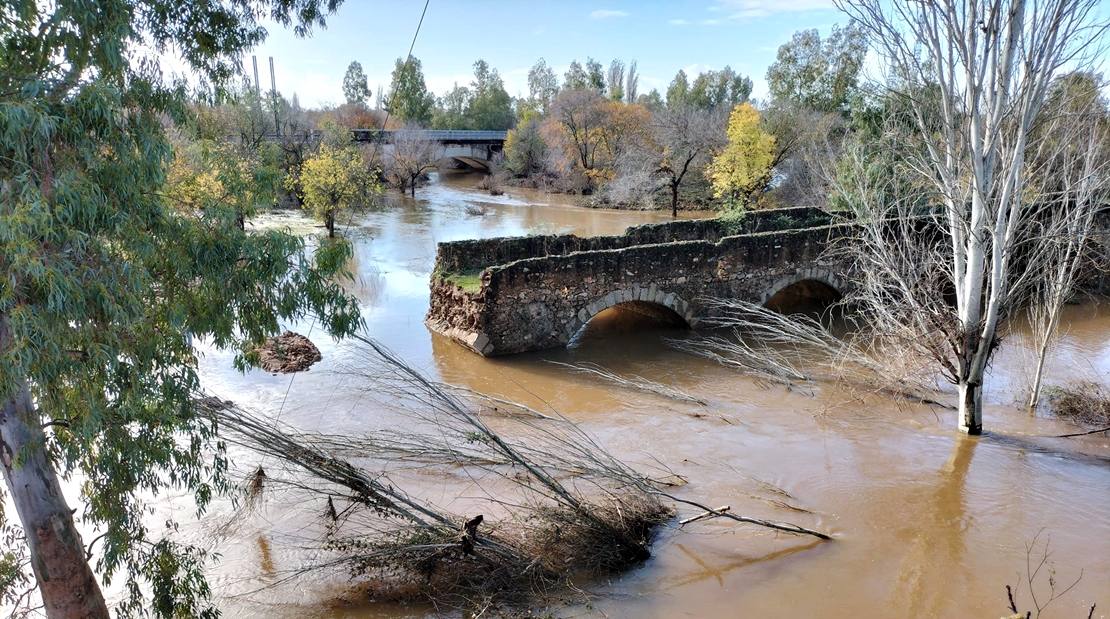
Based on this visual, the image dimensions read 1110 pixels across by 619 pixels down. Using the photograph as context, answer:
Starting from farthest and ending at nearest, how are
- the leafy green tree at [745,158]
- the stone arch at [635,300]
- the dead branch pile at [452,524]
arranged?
1. the leafy green tree at [745,158]
2. the stone arch at [635,300]
3. the dead branch pile at [452,524]

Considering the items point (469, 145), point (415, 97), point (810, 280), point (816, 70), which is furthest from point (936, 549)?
point (415, 97)

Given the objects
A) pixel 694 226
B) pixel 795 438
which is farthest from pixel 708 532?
pixel 694 226

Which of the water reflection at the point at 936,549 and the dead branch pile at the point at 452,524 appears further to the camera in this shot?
the water reflection at the point at 936,549

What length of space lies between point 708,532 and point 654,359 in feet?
21.6

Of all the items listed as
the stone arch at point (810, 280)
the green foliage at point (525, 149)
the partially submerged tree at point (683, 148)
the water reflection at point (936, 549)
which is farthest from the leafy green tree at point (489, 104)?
the water reflection at point (936, 549)

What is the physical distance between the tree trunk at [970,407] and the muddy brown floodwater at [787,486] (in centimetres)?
21

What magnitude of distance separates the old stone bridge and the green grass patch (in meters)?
0.02

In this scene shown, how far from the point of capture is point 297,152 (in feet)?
102

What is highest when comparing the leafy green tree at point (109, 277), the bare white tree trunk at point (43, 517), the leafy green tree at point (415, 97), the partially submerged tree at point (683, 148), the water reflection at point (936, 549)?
the leafy green tree at point (415, 97)

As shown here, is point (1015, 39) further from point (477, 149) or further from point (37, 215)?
point (477, 149)

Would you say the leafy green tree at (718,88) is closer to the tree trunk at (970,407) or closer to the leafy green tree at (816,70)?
the leafy green tree at (816,70)

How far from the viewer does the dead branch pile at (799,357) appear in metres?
11.0

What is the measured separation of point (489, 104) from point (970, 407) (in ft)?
179

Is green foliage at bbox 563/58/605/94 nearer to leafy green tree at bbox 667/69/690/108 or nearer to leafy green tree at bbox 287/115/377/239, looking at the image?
leafy green tree at bbox 667/69/690/108
